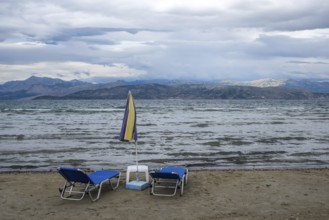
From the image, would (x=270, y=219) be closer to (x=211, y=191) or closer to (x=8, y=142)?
(x=211, y=191)

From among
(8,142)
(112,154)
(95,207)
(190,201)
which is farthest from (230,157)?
(8,142)

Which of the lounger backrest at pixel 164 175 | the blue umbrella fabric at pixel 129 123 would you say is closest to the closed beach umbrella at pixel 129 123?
the blue umbrella fabric at pixel 129 123

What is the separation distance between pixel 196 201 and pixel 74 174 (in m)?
3.50

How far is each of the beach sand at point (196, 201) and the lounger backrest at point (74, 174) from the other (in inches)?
25.1

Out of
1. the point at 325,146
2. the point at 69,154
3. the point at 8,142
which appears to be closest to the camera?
the point at 69,154

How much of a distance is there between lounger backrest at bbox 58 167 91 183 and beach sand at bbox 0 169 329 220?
25.1 inches

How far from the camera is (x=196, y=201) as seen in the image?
10.3 m

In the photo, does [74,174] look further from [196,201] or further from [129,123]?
[196,201]

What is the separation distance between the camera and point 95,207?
993 cm

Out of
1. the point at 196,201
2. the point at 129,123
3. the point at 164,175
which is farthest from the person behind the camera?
the point at 129,123

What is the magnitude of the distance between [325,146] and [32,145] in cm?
2038

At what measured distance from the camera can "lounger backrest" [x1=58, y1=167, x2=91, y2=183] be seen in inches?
403

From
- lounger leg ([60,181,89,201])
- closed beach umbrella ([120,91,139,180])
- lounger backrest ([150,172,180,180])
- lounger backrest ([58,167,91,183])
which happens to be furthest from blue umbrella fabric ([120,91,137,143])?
lounger leg ([60,181,89,201])

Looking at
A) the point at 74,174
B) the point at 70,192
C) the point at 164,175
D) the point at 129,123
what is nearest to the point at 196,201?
the point at 164,175
